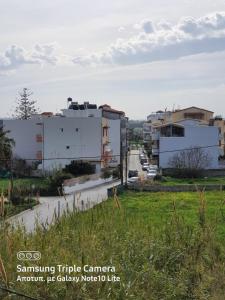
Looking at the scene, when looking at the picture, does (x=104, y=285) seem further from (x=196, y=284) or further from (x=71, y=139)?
(x=71, y=139)

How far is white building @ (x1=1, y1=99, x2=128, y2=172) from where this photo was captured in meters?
53.0

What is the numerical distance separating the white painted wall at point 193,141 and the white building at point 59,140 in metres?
5.81

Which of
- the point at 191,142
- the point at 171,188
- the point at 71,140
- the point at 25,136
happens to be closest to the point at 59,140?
the point at 71,140

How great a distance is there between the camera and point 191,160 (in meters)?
53.6

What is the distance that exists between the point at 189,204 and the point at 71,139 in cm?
2827

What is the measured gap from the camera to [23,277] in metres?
6.23

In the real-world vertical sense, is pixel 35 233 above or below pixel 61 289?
above

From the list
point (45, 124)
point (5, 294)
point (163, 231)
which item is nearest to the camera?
point (5, 294)

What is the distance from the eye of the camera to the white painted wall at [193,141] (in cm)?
5603

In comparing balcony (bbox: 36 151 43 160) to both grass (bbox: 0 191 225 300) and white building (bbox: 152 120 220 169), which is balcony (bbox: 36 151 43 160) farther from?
grass (bbox: 0 191 225 300)

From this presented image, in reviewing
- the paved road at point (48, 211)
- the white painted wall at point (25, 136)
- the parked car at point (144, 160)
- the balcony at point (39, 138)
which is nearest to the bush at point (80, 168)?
the balcony at point (39, 138)

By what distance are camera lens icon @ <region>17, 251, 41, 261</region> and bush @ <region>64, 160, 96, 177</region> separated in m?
41.4

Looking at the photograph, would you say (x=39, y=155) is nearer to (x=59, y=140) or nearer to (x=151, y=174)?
(x=59, y=140)

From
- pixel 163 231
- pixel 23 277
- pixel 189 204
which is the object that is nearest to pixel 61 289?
pixel 23 277
